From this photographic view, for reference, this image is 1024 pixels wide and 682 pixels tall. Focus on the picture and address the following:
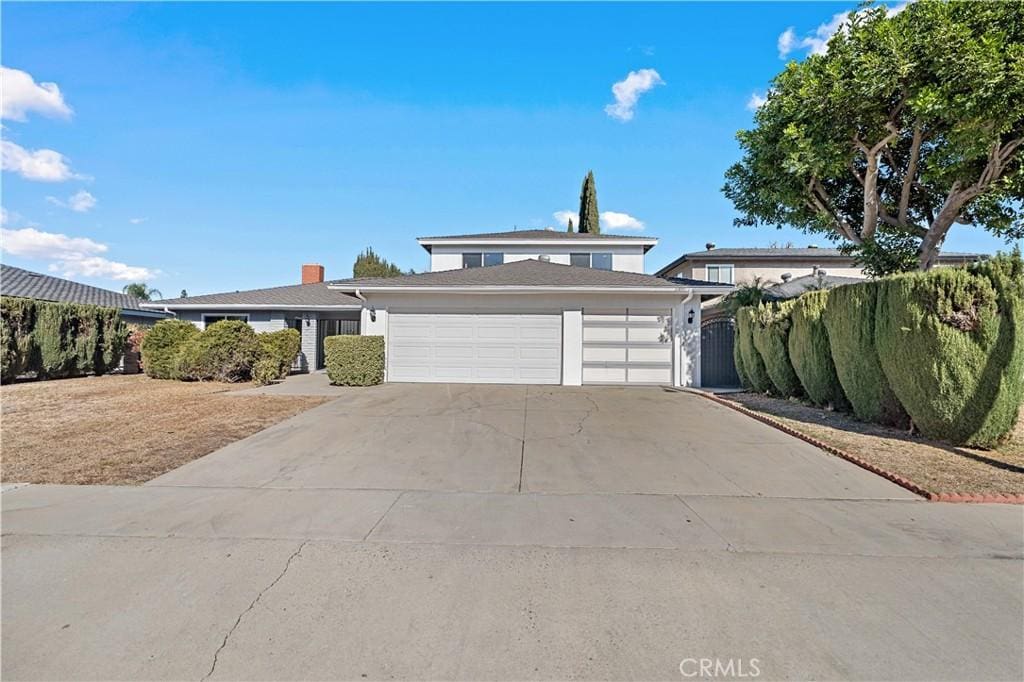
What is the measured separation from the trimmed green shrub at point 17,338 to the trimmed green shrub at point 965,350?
68.1ft

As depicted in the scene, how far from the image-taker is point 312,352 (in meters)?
18.0

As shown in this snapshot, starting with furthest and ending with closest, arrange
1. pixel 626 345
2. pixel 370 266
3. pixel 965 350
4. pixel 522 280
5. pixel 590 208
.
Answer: pixel 370 266 < pixel 590 208 < pixel 522 280 < pixel 626 345 < pixel 965 350

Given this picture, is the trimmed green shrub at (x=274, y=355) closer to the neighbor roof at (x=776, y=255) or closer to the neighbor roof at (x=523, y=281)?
the neighbor roof at (x=523, y=281)

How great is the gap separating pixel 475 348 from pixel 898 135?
11336mm

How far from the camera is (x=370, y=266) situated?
39250 mm

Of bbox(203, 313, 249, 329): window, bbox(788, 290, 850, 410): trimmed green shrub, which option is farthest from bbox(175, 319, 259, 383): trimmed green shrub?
bbox(788, 290, 850, 410): trimmed green shrub

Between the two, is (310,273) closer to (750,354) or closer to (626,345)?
(626,345)

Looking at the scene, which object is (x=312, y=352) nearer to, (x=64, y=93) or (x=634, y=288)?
(x=64, y=93)

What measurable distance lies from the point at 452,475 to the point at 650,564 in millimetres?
2776

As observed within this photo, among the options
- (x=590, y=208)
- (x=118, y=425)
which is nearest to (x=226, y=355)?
(x=118, y=425)

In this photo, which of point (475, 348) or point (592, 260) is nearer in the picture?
point (475, 348)

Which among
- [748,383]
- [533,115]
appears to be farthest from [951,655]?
[533,115]

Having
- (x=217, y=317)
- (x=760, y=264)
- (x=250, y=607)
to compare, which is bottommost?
(x=250, y=607)

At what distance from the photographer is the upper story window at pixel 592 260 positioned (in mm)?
20281
